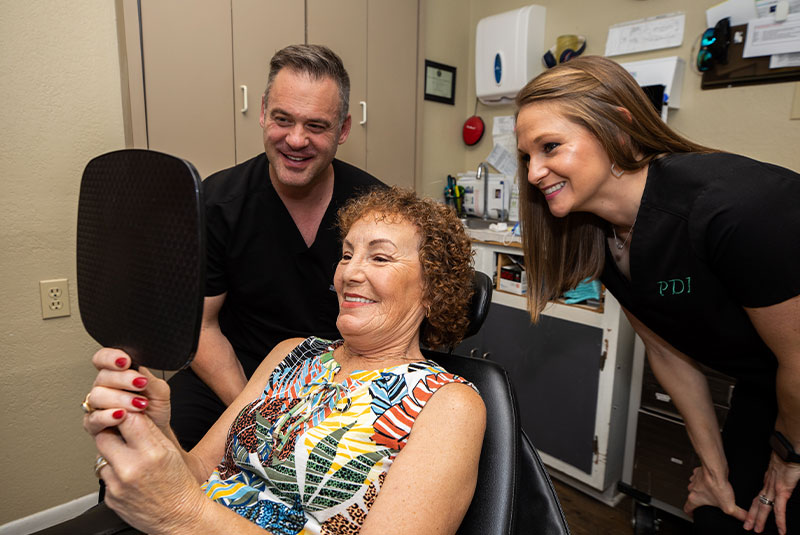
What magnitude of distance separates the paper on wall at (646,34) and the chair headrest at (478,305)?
1.81 meters

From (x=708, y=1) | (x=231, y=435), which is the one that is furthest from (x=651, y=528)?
(x=708, y=1)

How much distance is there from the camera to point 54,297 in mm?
1850

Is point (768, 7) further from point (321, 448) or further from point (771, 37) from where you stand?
point (321, 448)

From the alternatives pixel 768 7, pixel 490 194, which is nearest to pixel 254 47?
pixel 490 194

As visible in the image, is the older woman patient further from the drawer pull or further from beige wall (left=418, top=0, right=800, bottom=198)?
beige wall (left=418, top=0, right=800, bottom=198)

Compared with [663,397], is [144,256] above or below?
above

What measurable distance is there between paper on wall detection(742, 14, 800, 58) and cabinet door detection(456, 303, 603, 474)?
4.15 feet

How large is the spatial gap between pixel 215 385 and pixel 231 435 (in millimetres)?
436

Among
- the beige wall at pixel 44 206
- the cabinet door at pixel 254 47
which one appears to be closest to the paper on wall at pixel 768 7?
the cabinet door at pixel 254 47

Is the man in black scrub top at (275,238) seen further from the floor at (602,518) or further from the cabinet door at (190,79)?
the floor at (602,518)

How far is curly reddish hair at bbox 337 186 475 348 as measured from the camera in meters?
1.13

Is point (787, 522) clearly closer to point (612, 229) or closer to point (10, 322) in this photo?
point (612, 229)

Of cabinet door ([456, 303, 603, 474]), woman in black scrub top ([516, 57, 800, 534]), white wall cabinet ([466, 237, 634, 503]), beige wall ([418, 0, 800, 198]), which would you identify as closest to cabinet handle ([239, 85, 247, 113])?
beige wall ([418, 0, 800, 198])

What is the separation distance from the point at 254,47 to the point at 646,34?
5.83ft
